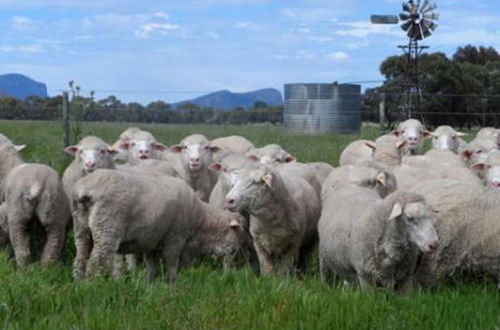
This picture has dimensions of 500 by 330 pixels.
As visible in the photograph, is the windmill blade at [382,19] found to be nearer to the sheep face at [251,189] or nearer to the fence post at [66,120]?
the fence post at [66,120]

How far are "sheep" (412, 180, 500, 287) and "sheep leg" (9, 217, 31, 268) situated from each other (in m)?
3.57

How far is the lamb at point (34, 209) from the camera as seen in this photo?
26.0 feet

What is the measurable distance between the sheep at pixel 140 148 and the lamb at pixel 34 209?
108 inches

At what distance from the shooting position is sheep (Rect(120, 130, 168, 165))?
1093 centimetres

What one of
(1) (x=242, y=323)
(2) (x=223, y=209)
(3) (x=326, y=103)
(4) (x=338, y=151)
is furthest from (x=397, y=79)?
(1) (x=242, y=323)

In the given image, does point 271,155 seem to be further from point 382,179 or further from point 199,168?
point 382,179

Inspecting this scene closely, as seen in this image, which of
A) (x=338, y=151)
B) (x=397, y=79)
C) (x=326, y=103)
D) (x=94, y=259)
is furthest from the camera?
(x=397, y=79)

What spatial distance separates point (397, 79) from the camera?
137 feet

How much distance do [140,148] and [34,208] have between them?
122 inches

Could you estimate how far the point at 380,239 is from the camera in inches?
257

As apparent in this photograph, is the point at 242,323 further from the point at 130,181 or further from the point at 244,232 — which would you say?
the point at 244,232

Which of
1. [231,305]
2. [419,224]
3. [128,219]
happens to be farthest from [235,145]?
[231,305]

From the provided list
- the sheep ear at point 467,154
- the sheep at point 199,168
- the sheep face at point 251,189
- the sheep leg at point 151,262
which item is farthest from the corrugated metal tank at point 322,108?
the sheep face at point 251,189

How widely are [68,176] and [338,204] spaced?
313 cm
